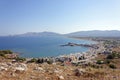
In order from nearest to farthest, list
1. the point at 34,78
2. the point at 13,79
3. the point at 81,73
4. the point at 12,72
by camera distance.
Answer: the point at 13,79 → the point at 34,78 → the point at 12,72 → the point at 81,73

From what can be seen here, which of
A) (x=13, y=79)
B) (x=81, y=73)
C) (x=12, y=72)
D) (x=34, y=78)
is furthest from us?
(x=81, y=73)

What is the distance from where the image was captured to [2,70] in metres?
9.62

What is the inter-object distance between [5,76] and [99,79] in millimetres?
4206

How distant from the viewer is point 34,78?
28.4 ft

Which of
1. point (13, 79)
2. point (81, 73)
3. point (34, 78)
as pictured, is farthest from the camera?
point (81, 73)

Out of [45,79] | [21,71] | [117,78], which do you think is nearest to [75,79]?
[45,79]

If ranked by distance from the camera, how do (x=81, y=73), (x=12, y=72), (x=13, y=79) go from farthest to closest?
(x=81, y=73)
(x=12, y=72)
(x=13, y=79)

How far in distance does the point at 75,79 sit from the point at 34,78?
1.89m

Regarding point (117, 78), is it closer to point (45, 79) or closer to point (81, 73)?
point (81, 73)

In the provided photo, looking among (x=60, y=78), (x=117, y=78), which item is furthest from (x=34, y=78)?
(x=117, y=78)

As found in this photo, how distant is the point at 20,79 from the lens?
27.0 feet

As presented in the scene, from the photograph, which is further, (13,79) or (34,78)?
(34,78)

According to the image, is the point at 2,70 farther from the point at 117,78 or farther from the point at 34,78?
the point at 117,78

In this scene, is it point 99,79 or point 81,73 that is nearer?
point 99,79
